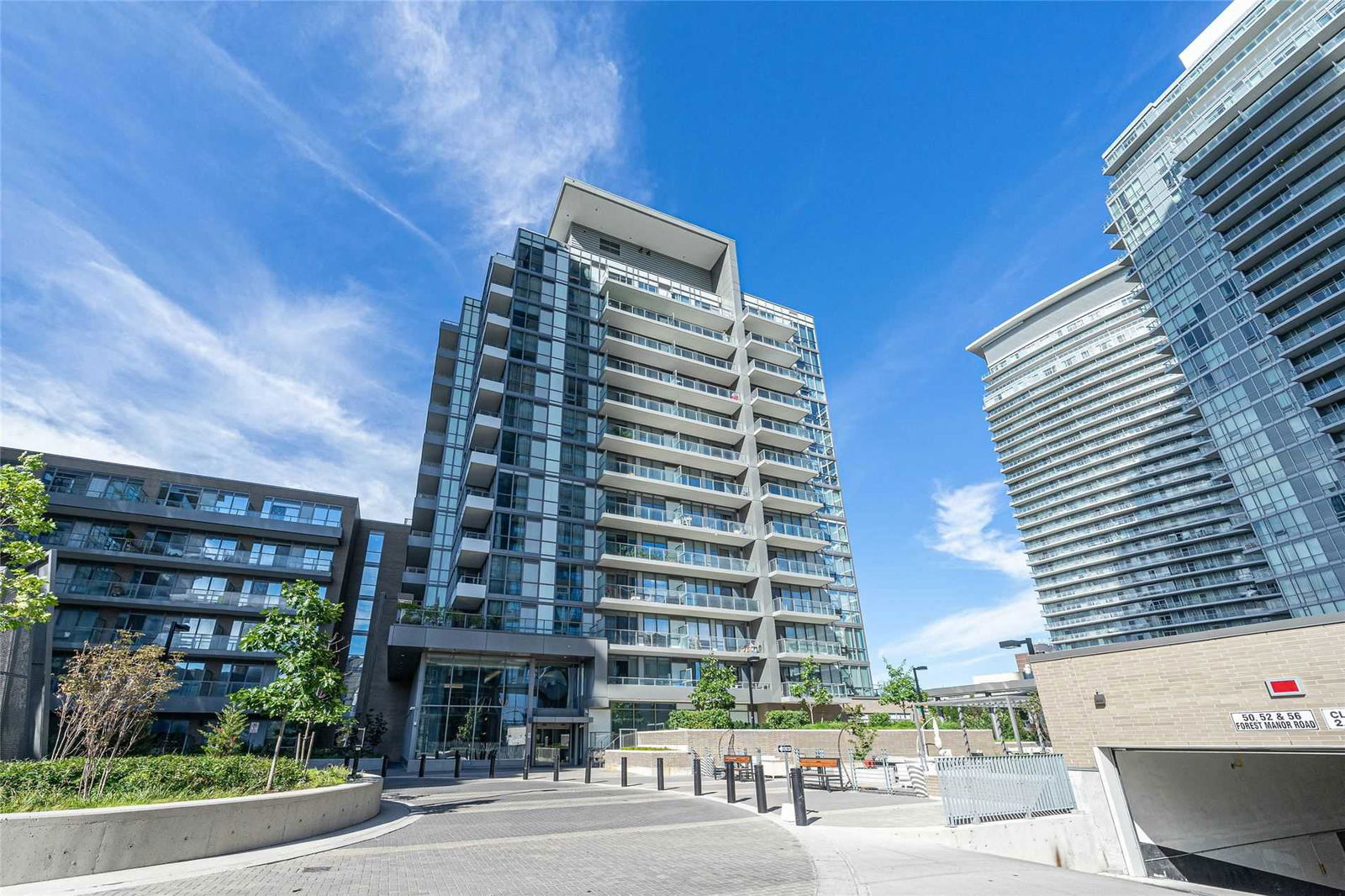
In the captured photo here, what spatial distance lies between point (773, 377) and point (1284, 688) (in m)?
42.0

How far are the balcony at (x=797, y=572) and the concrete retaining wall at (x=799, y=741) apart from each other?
560 inches

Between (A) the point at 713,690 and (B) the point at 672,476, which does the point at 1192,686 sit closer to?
(A) the point at 713,690

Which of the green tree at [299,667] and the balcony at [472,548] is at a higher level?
the balcony at [472,548]

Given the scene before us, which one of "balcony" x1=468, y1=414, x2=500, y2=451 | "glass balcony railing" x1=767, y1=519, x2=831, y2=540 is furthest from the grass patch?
"glass balcony railing" x1=767, y1=519, x2=831, y2=540

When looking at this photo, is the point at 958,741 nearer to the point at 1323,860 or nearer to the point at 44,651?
the point at 1323,860

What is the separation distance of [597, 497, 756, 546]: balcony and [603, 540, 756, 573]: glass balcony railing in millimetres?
1193

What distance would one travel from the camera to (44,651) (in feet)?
55.6

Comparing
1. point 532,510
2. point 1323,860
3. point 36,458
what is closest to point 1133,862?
point 1323,860

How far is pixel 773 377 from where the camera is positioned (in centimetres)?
5059

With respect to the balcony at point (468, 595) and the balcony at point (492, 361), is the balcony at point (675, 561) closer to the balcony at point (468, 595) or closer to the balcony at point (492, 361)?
the balcony at point (468, 595)

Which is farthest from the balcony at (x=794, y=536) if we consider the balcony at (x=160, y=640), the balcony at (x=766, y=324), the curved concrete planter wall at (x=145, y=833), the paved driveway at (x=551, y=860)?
the curved concrete planter wall at (x=145, y=833)

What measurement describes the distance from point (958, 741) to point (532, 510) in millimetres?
26920

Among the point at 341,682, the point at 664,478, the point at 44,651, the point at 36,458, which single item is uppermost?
the point at 664,478

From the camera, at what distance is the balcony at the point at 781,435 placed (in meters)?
48.3
